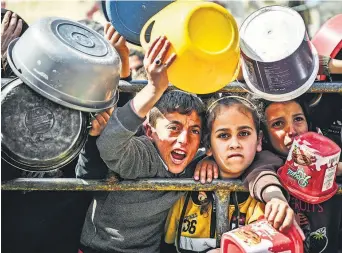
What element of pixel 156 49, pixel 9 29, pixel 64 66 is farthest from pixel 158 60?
pixel 9 29

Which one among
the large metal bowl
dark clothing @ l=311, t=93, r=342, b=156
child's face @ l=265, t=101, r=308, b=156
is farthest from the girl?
the large metal bowl

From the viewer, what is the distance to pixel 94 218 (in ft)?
5.65

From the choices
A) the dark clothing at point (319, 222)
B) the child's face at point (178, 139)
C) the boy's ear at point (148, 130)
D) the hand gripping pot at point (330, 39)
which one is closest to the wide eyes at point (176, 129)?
the child's face at point (178, 139)

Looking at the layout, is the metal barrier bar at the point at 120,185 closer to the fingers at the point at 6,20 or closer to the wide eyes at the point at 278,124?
the wide eyes at the point at 278,124

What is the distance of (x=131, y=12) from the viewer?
1.60 meters

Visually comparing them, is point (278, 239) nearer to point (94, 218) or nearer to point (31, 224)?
point (94, 218)

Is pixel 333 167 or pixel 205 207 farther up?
pixel 333 167

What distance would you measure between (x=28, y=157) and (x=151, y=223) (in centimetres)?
52

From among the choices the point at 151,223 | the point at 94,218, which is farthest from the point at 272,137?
the point at 94,218

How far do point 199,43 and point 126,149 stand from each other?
41 centimetres

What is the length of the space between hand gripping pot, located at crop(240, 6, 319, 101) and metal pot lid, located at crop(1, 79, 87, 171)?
61 cm

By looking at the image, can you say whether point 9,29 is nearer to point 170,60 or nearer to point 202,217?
point 170,60

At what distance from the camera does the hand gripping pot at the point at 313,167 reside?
1.51 m

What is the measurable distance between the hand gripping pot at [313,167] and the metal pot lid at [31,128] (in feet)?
2.40
